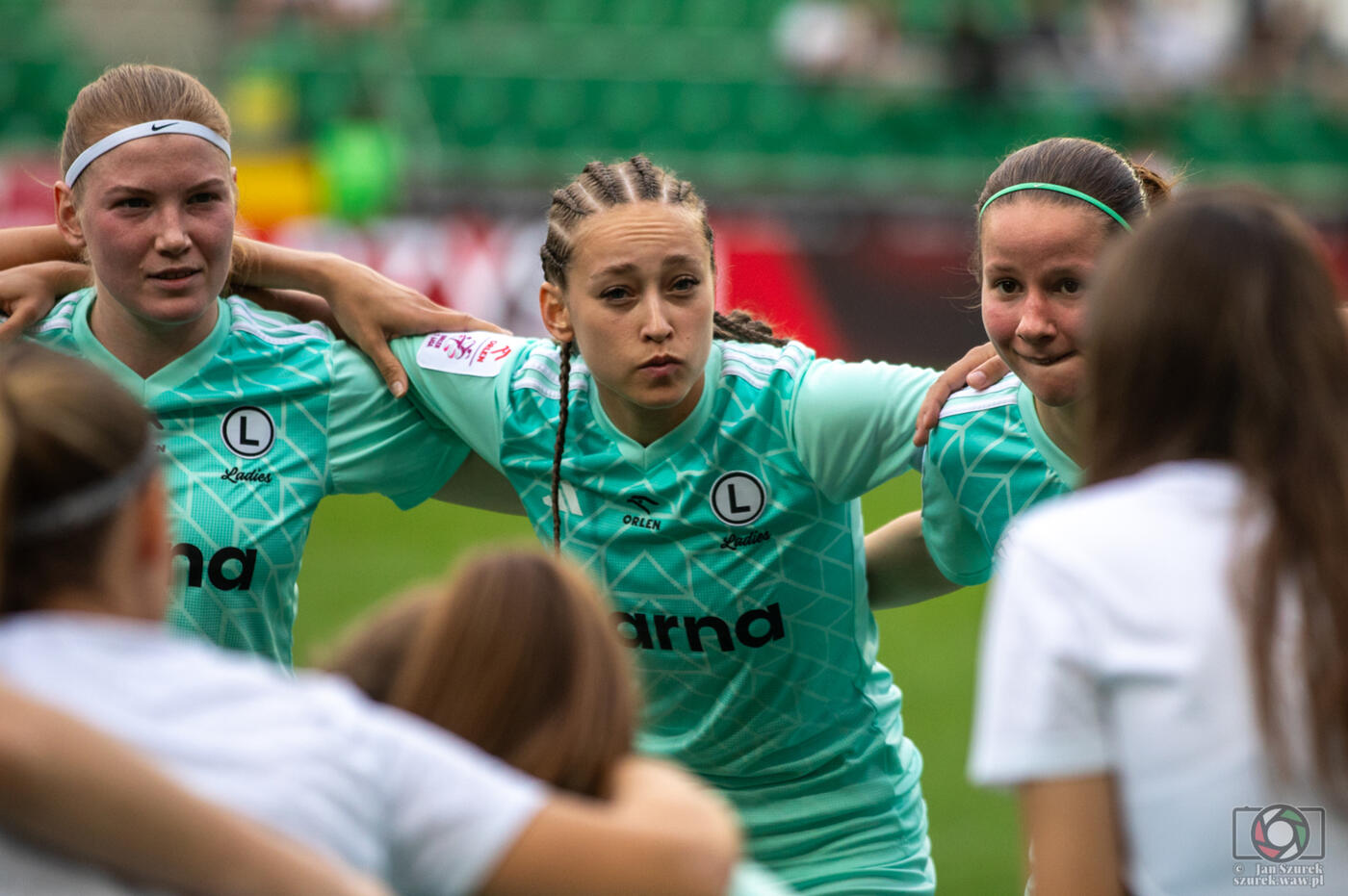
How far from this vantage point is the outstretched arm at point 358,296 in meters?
4.26

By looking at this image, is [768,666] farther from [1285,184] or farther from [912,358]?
[1285,184]

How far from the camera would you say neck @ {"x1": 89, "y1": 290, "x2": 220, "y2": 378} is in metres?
4.09

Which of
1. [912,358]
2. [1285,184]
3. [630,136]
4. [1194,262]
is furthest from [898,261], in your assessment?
[1194,262]

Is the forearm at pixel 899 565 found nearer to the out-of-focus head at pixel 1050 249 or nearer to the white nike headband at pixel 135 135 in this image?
the out-of-focus head at pixel 1050 249

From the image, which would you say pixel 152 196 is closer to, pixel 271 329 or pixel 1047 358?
pixel 271 329

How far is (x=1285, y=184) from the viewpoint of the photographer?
1797 cm

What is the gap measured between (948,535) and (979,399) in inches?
14.1

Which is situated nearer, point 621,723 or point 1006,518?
point 621,723

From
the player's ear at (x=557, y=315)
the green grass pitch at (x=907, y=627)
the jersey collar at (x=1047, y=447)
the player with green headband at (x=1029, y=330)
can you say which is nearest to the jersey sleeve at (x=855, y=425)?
the player with green headband at (x=1029, y=330)

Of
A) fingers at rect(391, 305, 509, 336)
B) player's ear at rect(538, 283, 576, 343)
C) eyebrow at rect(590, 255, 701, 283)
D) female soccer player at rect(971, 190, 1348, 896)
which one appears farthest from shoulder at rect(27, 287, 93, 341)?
female soccer player at rect(971, 190, 1348, 896)

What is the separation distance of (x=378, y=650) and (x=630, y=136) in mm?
16214

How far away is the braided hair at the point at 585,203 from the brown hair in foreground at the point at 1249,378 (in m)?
2.08

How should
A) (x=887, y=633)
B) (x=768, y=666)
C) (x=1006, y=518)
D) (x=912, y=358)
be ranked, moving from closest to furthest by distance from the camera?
(x=1006, y=518) < (x=768, y=666) < (x=887, y=633) < (x=912, y=358)

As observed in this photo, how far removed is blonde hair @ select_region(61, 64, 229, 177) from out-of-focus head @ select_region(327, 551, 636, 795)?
8.10 ft
